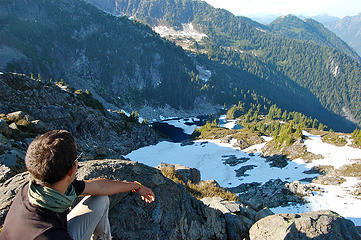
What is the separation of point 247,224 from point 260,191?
25.3 metres

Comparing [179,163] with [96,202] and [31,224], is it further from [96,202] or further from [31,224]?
[31,224]

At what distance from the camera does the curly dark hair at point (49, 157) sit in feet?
8.50

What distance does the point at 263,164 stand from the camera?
49.2m

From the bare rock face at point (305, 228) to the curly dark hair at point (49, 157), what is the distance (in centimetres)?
744

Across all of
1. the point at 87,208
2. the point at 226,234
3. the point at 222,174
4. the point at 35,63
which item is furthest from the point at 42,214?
the point at 35,63

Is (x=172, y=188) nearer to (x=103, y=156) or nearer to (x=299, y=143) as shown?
(x=103, y=156)

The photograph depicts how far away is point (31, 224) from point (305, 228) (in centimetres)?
814

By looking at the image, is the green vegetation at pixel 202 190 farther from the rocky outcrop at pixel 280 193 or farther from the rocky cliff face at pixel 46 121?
the rocky outcrop at pixel 280 193

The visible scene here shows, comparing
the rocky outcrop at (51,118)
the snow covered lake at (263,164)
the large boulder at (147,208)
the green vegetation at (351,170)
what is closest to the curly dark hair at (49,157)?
the large boulder at (147,208)

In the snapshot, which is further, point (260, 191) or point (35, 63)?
point (35, 63)

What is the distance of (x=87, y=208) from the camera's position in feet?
12.8

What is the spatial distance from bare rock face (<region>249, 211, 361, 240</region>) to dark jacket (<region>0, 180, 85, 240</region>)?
7232mm

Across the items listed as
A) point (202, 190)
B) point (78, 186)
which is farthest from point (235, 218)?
point (78, 186)

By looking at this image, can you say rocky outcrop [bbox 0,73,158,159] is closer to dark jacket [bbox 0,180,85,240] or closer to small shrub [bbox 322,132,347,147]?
dark jacket [bbox 0,180,85,240]
